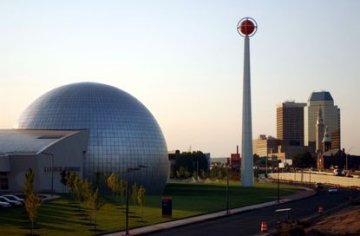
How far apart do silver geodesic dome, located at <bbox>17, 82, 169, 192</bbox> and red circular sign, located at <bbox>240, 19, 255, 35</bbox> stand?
1168 inches

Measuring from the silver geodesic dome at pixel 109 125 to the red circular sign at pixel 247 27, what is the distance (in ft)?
97.3

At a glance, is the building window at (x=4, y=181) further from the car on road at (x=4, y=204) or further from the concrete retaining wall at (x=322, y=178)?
the concrete retaining wall at (x=322, y=178)

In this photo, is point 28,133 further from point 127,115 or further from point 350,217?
point 350,217

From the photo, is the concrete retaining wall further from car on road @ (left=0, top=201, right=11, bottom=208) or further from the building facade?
car on road @ (left=0, top=201, right=11, bottom=208)

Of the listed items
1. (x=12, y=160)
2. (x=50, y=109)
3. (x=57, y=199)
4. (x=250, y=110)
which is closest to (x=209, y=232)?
(x=57, y=199)

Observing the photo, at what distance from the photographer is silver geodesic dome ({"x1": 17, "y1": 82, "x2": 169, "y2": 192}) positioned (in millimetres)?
83250

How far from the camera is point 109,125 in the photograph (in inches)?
3339

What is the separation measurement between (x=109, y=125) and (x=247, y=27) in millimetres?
38740

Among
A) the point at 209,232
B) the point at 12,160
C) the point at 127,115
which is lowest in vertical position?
the point at 209,232

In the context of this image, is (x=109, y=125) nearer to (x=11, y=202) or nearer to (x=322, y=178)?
(x=11, y=202)

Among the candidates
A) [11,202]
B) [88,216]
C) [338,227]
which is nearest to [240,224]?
[338,227]

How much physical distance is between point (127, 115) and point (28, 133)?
13.4 meters

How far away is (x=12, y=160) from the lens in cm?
7388

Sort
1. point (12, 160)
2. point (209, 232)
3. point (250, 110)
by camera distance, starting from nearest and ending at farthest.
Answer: point (209, 232) < point (12, 160) < point (250, 110)
